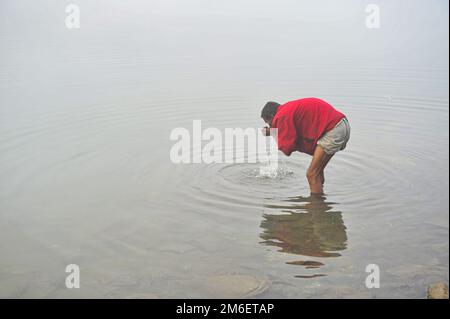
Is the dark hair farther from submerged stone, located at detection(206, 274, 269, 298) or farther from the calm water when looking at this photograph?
submerged stone, located at detection(206, 274, 269, 298)

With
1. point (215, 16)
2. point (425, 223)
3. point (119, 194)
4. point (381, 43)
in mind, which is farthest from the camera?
point (215, 16)

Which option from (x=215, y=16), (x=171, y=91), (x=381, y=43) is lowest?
(x=171, y=91)

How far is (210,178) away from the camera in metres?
7.87

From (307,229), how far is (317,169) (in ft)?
3.42

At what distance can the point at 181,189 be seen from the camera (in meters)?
7.54

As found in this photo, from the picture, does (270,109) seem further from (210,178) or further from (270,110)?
(210,178)

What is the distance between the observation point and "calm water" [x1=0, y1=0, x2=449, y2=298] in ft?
17.3

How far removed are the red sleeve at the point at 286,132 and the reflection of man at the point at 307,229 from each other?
2.48ft

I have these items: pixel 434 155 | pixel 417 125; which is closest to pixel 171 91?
pixel 417 125

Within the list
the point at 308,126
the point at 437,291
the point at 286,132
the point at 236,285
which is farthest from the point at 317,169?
the point at 437,291

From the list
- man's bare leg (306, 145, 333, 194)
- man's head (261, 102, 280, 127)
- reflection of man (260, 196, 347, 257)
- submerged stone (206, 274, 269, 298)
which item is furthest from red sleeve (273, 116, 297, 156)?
submerged stone (206, 274, 269, 298)

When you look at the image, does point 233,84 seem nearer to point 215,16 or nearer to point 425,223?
point 425,223

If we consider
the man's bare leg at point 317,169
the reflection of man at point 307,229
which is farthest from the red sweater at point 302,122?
the reflection of man at point 307,229
